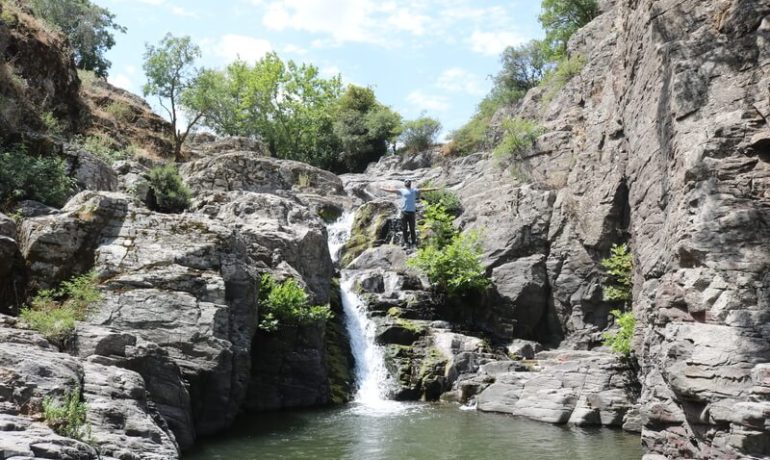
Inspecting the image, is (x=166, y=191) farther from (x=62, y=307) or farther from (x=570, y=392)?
(x=570, y=392)

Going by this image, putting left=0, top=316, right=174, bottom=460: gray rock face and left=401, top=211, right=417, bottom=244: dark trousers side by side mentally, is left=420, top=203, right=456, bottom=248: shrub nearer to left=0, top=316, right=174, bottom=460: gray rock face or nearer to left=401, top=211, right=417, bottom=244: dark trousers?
left=401, top=211, right=417, bottom=244: dark trousers

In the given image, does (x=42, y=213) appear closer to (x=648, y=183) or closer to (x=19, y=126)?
(x=19, y=126)

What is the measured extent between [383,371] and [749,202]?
1209 cm

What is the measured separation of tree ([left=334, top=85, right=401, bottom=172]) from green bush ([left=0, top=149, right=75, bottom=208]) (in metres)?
34.7

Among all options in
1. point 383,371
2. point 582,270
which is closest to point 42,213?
point 383,371

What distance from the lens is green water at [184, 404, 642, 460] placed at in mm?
11664

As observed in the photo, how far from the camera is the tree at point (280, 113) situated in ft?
166

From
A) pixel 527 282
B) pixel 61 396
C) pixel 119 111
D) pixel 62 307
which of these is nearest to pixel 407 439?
pixel 61 396

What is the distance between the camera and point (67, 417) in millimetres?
7312

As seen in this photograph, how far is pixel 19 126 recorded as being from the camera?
18141 mm

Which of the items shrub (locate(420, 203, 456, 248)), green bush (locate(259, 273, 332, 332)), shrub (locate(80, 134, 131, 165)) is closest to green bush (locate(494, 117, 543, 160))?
shrub (locate(420, 203, 456, 248))

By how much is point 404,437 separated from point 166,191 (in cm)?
1297

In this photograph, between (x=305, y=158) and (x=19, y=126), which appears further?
(x=305, y=158)

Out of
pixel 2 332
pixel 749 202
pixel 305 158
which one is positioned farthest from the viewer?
pixel 305 158
